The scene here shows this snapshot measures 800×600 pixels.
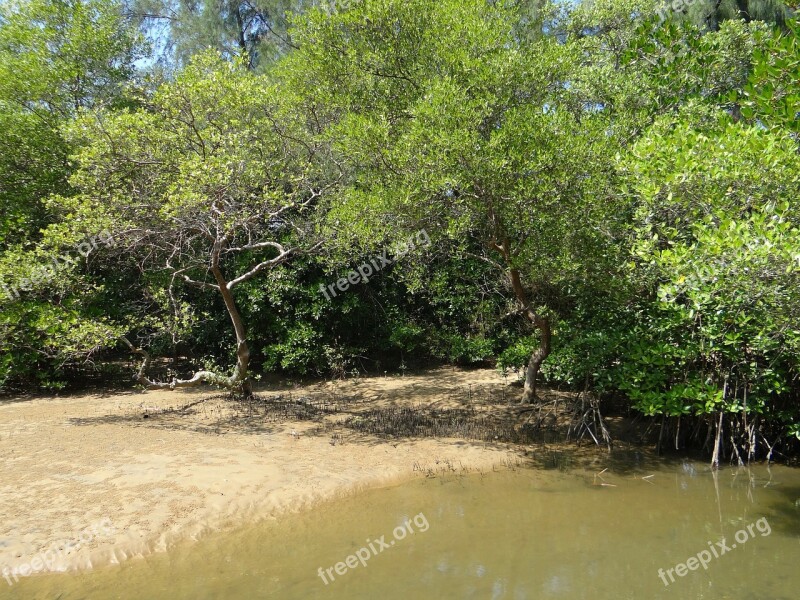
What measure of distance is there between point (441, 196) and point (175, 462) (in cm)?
494

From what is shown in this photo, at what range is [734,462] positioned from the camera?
8.37m

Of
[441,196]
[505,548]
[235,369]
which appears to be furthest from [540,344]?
[235,369]

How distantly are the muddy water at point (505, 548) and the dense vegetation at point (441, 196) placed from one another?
149cm

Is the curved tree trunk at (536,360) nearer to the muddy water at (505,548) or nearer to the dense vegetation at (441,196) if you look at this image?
the dense vegetation at (441,196)

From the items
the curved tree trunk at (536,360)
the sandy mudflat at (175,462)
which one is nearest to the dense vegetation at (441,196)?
the curved tree trunk at (536,360)

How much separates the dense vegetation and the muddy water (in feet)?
4.89

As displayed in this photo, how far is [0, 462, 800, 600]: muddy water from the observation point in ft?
17.3

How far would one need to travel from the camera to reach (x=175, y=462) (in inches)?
297

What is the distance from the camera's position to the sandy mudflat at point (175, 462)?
5.96m

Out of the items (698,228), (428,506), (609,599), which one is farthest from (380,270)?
(609,599)

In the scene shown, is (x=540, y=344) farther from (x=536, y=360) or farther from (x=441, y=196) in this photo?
(x=441, y=196)

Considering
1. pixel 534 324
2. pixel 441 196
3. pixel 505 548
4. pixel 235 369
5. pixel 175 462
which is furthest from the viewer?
pixel 235 369

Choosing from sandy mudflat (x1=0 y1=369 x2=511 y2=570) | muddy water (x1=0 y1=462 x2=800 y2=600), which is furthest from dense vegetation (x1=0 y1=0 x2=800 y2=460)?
muddy water (x1=0 y1=462 x2=800 y2=600)

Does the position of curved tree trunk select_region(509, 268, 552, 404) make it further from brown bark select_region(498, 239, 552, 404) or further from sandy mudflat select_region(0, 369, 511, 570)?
sandy mudflat select_region(0, 369, 511, 570)
